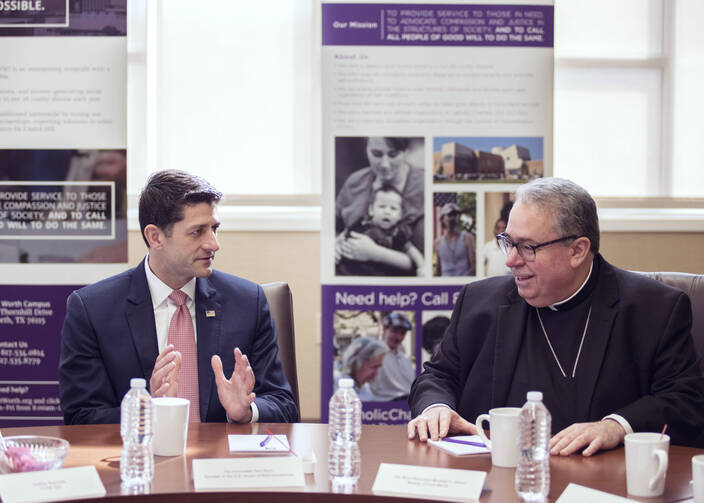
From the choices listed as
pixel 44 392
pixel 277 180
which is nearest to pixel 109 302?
pixel 44 392

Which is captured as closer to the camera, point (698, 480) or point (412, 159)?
point (698, 480)

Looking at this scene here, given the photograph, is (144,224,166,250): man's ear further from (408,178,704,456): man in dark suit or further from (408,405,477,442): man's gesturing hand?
(408,405,477,442): man's gesturing hand

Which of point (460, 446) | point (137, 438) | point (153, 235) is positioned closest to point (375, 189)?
point (153, 235)

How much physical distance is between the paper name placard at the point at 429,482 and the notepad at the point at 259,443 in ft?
0.92

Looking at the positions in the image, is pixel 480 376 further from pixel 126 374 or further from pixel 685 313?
pixel 126 374

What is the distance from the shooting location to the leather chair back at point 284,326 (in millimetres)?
2906

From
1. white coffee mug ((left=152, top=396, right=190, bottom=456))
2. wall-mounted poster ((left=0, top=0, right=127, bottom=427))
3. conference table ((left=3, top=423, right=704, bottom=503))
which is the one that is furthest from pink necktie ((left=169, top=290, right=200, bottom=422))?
Result: wall-mounted poster ((left=0, top=0, right=127, bottom=427))

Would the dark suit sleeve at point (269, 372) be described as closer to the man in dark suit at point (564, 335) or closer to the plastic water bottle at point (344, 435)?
the man in dark suit at point (564, 335)

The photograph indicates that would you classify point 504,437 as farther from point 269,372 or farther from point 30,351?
point 30,351

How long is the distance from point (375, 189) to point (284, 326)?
1076 millimetres

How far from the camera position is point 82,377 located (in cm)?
253

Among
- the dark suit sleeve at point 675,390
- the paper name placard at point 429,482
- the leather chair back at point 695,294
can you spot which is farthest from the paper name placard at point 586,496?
the leather chair back at point 695,294

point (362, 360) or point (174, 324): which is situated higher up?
point (174, 324)

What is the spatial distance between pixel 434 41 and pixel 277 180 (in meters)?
1.24
